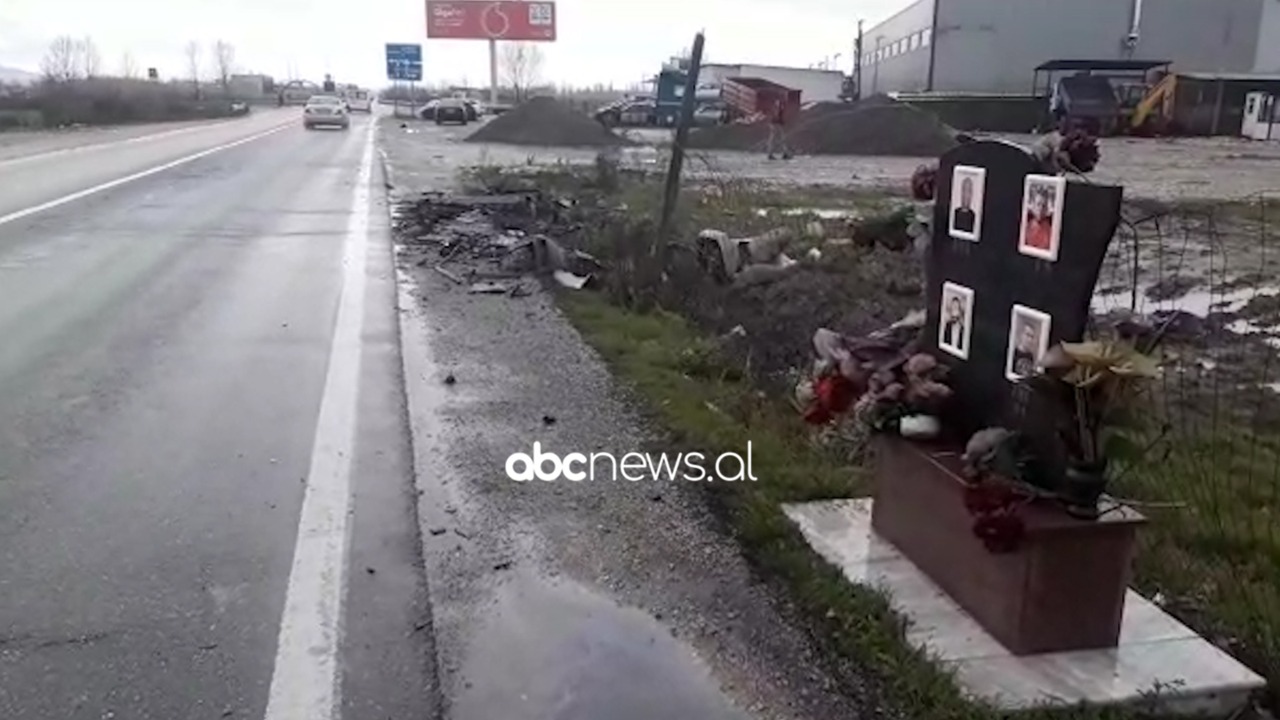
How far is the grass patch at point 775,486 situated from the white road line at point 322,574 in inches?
58.6

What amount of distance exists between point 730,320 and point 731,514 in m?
4.11

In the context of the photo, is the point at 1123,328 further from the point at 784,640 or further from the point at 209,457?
the point at 209,457

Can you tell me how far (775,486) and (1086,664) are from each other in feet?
5.48

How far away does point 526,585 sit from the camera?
12.7 feet

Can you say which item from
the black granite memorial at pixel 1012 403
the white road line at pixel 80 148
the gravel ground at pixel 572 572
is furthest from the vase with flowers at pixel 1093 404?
the white road line at pixel 80 148

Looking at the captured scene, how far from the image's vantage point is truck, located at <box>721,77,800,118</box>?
40844 millimetres

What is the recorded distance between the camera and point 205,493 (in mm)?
4746

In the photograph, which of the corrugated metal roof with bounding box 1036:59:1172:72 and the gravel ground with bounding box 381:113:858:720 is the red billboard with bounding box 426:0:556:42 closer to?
the corrugated metal roof with bounding box 1036:59:1172:72

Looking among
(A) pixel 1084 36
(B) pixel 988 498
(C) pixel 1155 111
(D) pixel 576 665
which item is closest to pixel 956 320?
(B) pixel 988 498

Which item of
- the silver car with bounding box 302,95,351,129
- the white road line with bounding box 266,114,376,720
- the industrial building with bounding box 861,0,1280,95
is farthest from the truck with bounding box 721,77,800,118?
the white road line with bounding box 266,114,376,720

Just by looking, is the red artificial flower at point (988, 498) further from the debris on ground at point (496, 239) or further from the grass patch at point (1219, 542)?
the debris on ground at point (496, 239)

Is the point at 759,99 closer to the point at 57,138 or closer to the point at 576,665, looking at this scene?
the point at 57,138

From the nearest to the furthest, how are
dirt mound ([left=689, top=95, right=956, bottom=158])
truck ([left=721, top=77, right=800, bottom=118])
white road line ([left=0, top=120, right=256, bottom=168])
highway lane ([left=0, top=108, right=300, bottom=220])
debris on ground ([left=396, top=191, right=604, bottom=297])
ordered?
debris on ground ([left=396, top=191, right=604, bottom=297]) → highway lane ([left=0, top=108, right=300, bottom=220]) → white road line ([left=0, top=120, right=256, bottom=168]) → dirt mound ([left=689, top=95, right=956, bottom=158]) → truck ([left=721, top=77, right=800, bottom=118])

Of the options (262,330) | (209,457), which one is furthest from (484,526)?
(262,330)
